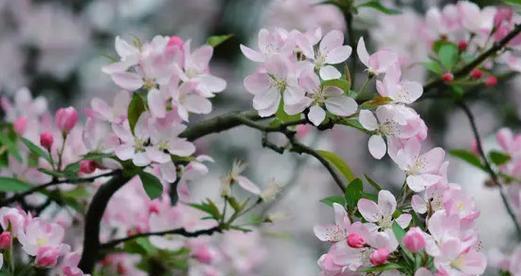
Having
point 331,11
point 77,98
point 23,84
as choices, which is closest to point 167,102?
point 331,11

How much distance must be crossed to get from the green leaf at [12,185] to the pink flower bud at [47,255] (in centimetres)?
22

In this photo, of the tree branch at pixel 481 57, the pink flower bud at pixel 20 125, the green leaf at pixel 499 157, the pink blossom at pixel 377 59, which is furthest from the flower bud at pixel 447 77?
the pink flower bud at pixel 20 125

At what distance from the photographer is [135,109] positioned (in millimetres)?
1137

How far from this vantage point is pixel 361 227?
1.00m

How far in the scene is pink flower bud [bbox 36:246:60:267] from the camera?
3.51 ft

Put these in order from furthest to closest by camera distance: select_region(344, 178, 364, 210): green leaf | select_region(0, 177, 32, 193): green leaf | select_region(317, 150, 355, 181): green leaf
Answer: select_region(0, 177, 32, 193): green leaf < select_region(317, 150, 355, 181): green leaf < select_region(344, 178, 364, 210): green leaf

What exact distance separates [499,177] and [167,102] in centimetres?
73

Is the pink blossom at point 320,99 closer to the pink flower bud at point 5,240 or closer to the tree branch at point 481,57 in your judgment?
the pink flower bud at point 5,240

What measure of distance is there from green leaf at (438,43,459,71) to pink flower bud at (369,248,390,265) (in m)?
0.61

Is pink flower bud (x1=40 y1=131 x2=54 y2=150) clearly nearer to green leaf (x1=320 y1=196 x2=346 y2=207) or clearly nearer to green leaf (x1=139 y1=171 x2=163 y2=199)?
green leaf (x1=139 y1=171 x2=163 y2=199)

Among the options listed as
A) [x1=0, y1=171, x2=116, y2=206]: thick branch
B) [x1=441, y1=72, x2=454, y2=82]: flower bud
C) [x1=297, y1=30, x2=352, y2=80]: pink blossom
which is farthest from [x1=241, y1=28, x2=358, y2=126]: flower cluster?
[x1=441, y1=72, x2=454, y2=82]: flower bud

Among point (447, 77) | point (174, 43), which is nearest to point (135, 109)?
point (174, 43)

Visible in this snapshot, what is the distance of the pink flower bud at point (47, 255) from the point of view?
42.1 inches

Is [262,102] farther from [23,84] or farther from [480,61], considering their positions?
[23,84]
